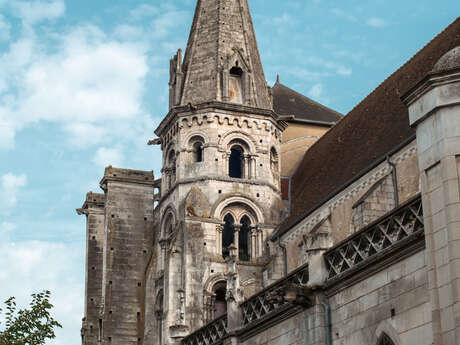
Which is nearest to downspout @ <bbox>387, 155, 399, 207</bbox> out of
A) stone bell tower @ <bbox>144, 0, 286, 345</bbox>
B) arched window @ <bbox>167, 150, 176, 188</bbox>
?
stone bell tower @ <bbox>144, 0, 286, 345</bbox>

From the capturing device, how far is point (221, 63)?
32.9 m

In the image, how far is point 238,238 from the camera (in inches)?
1239

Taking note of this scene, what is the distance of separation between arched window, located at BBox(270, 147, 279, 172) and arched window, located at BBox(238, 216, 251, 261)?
2322 millimetres

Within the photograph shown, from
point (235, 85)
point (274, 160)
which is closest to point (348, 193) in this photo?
point (274, 160)

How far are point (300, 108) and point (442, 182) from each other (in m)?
26.4

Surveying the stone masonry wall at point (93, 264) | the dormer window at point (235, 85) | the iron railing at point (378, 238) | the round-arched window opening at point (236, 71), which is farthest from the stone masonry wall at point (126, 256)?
the iron railing at point (378, 238)

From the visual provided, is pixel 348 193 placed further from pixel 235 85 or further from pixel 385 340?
pixel 385 340

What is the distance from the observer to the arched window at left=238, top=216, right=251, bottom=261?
31.5m

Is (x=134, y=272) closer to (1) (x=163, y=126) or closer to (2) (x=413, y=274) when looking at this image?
(1) (x=163, y=126)

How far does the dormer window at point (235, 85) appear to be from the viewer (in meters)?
32.7

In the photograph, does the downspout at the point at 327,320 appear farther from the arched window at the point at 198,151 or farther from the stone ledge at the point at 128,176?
the stone ledge at the point at 128,176

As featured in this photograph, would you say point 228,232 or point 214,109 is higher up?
point 214,109

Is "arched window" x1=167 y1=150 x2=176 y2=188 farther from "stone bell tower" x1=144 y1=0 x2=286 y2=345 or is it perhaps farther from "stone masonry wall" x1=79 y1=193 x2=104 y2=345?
"stone masonry wall" x1=79 y1=193 x2=104 y2=345

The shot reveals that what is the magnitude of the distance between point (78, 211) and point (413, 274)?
2973 centimetres
